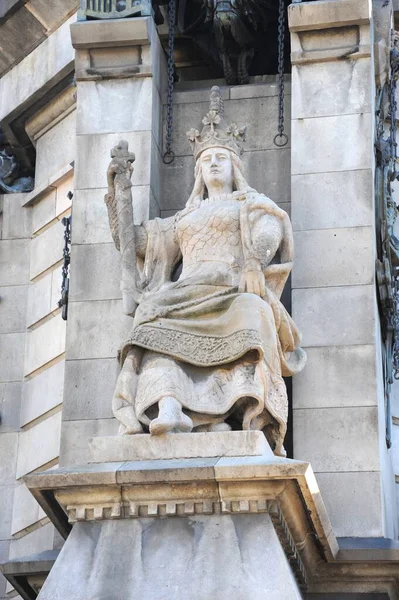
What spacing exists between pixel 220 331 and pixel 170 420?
3.84 feet

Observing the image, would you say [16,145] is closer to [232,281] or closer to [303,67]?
[303,67]

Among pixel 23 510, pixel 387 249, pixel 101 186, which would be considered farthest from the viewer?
pixel 23 510

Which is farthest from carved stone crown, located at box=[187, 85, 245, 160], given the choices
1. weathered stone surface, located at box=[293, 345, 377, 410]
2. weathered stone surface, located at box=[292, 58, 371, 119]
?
weathered stone surface, located at box=[293, 345, 377, 410]

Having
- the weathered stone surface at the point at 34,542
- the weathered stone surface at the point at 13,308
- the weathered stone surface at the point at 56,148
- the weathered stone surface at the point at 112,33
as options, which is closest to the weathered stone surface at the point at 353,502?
the weathered stone surface at the point at 34,542

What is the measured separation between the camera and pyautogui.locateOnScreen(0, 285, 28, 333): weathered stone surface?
21234mm

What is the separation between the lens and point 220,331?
16031 mm

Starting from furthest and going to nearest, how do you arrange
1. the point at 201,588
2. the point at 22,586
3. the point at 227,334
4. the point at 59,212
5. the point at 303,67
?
the point at 59,212 < the point at 303,67 < the point at 22,586 < the point at 227,334 < the point at 201,588

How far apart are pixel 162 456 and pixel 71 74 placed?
7726 millimetres

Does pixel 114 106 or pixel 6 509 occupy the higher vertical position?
pixel 114 106

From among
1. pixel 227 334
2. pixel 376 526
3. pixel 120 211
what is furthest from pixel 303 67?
pixel 376 526

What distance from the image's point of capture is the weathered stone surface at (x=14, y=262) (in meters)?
21.6

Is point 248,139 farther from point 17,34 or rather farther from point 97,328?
point 17,34

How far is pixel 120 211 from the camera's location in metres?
17.5

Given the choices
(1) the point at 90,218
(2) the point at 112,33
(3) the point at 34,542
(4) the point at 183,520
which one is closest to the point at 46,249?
(1) the point at 90,218
